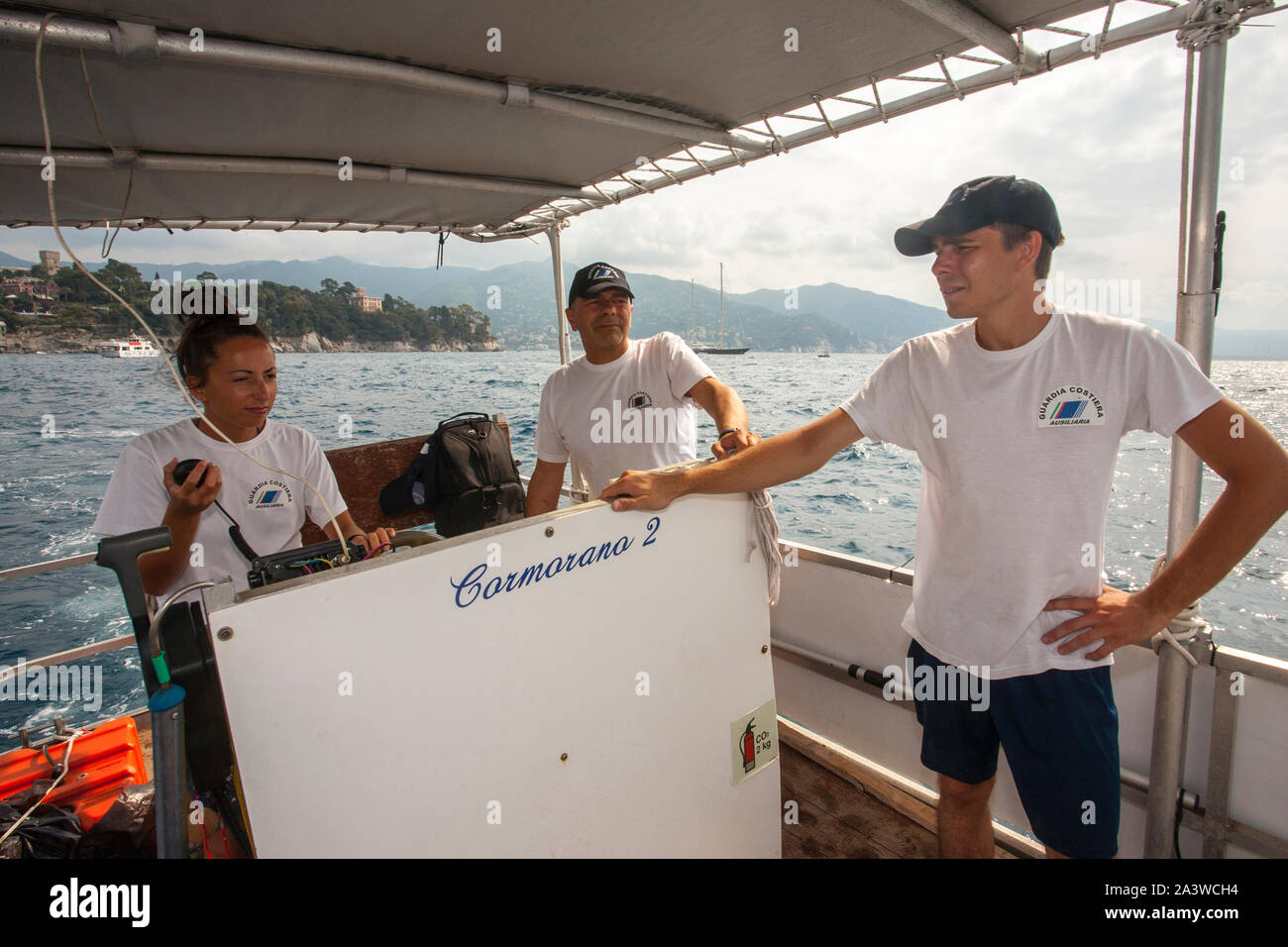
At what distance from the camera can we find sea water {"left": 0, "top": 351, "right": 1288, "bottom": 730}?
25.6 ft

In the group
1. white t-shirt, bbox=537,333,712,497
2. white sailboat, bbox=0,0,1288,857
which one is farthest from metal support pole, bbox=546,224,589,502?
white t-shirt, bbox=537,333,712,497

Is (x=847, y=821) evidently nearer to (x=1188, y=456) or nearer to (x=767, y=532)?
(x=767, y=532)

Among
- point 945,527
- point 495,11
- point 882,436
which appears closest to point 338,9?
point 495,11

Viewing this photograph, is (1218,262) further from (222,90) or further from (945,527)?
(222,90)

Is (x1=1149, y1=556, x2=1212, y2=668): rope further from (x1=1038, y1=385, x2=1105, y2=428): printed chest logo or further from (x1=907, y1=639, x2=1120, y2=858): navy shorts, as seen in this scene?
(x1=1038, y1=385, x2=1105, y2=428): printed chest logo

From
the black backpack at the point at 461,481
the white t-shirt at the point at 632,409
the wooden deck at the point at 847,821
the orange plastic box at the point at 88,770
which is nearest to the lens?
the orange plastic box at the point at 88,770

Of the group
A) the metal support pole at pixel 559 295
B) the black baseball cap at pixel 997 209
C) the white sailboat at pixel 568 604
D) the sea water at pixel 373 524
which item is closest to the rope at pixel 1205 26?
the white sailboat at pixel 568 604

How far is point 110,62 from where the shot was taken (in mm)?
2217

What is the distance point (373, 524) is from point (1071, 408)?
3.27m

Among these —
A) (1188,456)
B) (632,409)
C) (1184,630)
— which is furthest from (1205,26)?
Answer: (632,409)

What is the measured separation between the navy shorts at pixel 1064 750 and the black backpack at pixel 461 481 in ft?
8.31

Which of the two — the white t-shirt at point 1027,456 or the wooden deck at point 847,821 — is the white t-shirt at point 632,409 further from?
the wooden deck at point 847,821

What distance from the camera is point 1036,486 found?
1.53 m

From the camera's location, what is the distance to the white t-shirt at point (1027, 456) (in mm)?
1461
